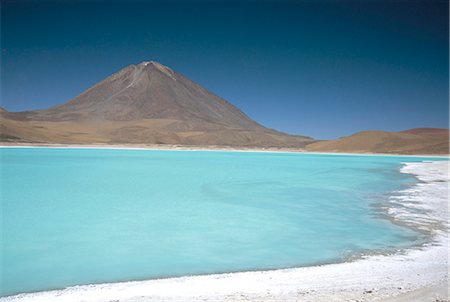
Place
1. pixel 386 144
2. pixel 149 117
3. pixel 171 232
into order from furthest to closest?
pixel 149 117 < pixel 386 144 < pixel 171 232

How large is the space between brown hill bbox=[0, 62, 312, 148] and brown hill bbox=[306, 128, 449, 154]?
1772 cm

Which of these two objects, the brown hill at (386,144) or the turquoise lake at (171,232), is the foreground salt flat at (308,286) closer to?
the turquoise lake at (171,232)

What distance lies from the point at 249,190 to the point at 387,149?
57.6 m

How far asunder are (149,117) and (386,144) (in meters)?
72.8

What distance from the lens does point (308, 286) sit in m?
4.46

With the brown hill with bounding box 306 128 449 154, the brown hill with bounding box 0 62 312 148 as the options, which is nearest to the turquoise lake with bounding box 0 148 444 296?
the brown hill with bounding box 306 128 449 154

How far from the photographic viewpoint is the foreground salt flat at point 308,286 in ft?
13.5

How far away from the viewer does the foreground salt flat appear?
4.11 m

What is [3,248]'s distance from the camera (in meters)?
6.09

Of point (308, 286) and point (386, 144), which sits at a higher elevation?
point (386, 144)

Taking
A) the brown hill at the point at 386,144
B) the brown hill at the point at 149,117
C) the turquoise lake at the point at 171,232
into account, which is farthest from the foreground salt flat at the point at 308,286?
the brown hill at the point at 149,117

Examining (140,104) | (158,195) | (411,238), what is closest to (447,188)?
(411,238)

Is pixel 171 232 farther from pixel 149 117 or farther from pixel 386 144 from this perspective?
pixel 149 117

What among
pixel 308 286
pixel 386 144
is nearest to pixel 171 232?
pixel 308 286
